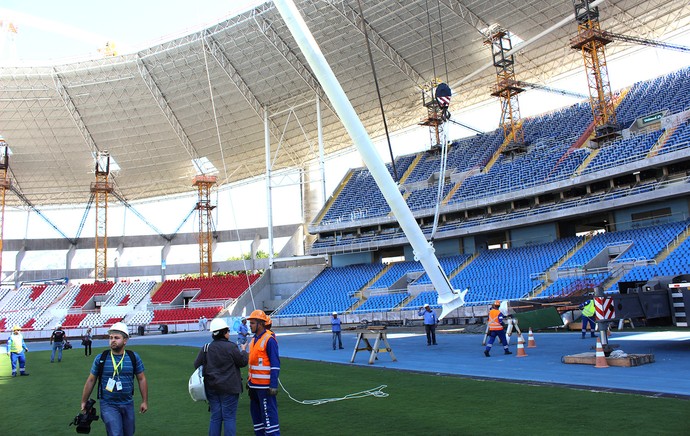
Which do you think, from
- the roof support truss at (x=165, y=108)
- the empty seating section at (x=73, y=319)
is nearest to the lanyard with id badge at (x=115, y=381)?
the roof support truss at (x=165, y=108)

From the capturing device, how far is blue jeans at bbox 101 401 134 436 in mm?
5359

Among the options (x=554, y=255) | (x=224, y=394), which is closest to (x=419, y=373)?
(x=224, y=394)

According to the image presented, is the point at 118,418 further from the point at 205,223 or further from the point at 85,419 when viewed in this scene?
the point at 205,223

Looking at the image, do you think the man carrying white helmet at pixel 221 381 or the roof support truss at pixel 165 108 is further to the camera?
the roof support truss at pixel 165 108

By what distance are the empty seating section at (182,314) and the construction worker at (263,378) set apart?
42.1m

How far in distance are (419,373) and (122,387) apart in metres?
8.15

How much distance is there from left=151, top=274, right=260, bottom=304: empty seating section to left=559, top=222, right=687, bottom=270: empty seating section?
30140 millimetres

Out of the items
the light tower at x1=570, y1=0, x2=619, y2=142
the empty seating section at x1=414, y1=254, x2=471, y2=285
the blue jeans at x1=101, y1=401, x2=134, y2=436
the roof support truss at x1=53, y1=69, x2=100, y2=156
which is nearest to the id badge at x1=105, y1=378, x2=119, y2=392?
the blue jeans at x1=101, y1=401, x2=134, y2=436

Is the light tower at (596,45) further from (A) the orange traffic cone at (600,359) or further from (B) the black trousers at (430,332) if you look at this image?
(A) the orange traffic cone at (600,359)

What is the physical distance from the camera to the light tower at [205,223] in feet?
193

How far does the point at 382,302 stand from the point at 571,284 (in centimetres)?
1322

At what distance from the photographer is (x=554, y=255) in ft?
108

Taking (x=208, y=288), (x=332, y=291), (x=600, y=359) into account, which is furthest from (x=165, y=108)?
(x=600, y=359)

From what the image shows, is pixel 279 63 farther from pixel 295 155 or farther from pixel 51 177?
pixel 51 177
